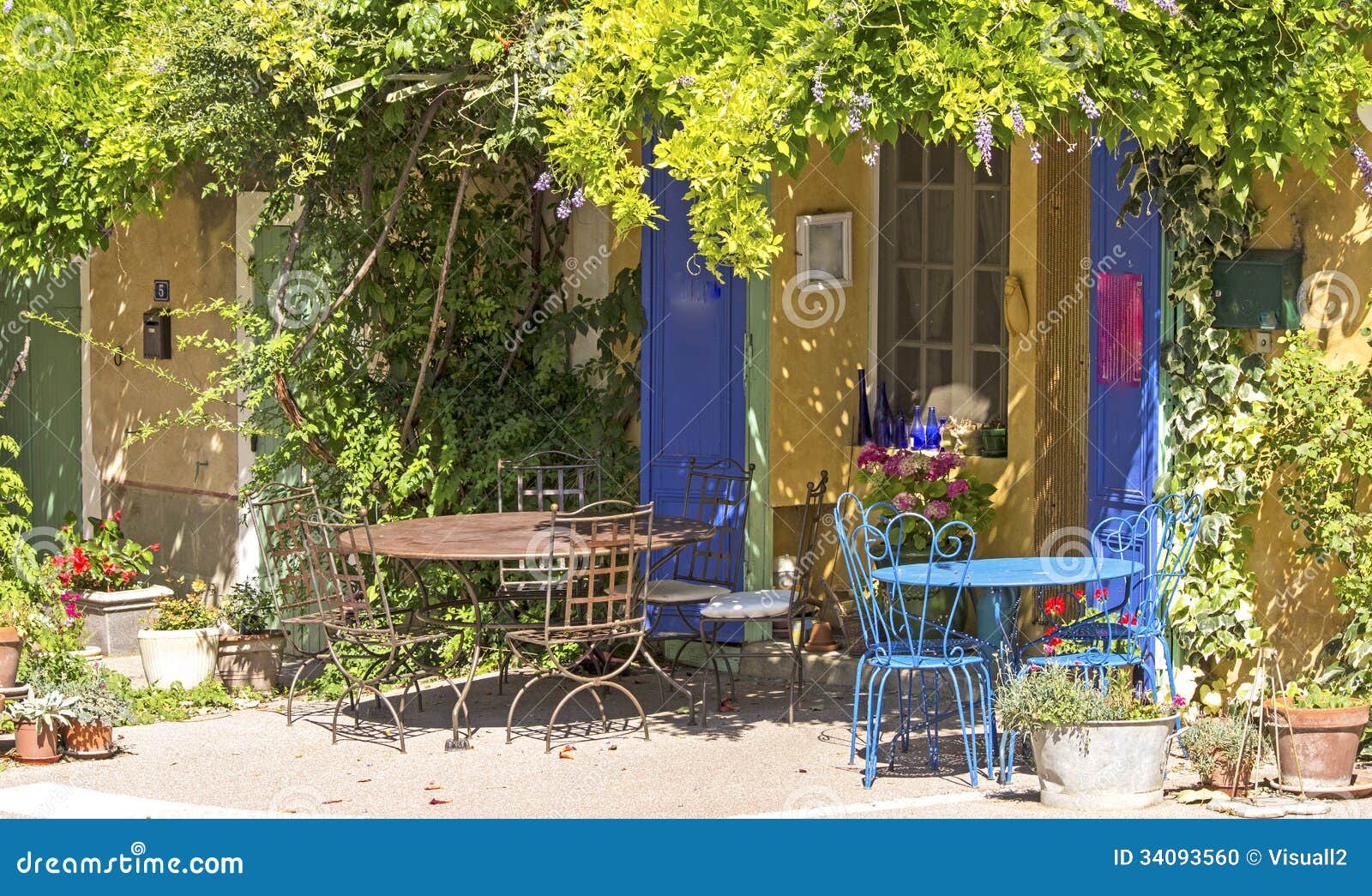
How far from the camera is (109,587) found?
11.3 metres

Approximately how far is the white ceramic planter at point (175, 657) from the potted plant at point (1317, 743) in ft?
18.0

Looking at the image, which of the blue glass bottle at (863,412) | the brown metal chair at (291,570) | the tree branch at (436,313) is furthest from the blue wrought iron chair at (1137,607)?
the tree branch at (436,313)

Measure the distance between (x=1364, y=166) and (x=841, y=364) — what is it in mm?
3417

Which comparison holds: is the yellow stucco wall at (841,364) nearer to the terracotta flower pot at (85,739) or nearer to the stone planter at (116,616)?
the terracotta flower pot at (85,739)

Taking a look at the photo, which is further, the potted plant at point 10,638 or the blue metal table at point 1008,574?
the potted plant at point 10,638

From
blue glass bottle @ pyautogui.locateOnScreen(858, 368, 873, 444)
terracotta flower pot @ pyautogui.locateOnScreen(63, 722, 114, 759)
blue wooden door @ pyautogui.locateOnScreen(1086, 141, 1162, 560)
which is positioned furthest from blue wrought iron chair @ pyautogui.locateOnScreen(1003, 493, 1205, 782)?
terracotta flower pot @ pyautogui.locateOnScreen(63, 722, 114, 759)

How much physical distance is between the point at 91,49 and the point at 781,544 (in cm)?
444

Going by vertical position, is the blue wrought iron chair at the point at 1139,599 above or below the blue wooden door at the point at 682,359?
below

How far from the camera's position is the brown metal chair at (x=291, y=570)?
8.24m

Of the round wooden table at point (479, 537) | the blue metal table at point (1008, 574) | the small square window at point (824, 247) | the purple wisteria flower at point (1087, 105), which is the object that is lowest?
the blue metal table at point (1008, 574)

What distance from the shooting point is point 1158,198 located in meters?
7.34

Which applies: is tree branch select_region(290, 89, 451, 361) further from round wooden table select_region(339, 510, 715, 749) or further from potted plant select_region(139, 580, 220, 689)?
potted plant select_region(139, 580, 220, 689)

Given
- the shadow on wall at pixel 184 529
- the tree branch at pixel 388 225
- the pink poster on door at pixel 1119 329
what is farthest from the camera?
the shadow on wall at pixel 184 529

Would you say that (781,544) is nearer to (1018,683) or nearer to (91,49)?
(1018,683)
